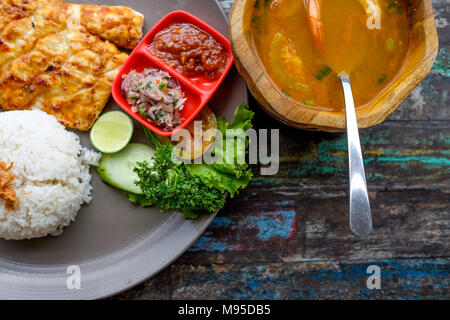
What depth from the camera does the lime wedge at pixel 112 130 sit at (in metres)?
2.84

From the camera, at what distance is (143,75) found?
8.85 ft

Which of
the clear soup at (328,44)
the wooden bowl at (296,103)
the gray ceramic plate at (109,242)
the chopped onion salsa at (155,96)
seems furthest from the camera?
the gray ceramic plate at (109,242)

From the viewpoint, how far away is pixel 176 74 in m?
2.67

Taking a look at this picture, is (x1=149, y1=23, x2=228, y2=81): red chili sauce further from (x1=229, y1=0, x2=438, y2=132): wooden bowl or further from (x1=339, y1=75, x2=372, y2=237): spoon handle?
(x1=339, y1=75, x2=372, y2=237): spoon handle

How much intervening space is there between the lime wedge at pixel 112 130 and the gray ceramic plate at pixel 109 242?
0.32 feet

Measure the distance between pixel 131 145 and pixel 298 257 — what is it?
157 centimetres

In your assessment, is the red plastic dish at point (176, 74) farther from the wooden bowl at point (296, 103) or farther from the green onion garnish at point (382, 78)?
the green onion garnish at point (382, 78)

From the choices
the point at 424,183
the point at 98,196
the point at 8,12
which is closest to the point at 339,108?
the point at 424,183

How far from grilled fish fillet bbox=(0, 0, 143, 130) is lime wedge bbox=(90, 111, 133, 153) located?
0.07 metres

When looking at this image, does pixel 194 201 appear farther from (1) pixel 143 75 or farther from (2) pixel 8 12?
(2) pixel 8 12

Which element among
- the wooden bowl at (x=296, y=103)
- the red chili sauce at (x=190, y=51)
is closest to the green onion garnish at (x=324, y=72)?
the wooden bowl at (x=296, y=103)

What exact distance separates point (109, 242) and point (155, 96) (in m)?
1.15

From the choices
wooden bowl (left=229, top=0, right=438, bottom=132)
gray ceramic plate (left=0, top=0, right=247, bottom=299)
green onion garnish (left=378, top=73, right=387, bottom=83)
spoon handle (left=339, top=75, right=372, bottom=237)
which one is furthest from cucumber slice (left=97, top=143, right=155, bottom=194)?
green onion garnish (left=378, top=73, right=387, bottom=83)

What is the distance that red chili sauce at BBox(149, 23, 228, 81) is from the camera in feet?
8.75
